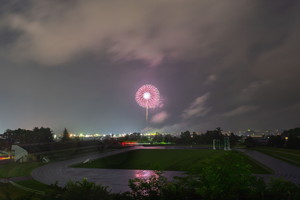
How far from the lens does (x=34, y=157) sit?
41.8 metres

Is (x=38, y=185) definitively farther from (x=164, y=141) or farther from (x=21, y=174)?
(x=164, y=141)

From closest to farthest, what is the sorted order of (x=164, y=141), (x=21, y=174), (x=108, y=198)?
(x=108, y=198) < (x=21, y=174) < (x=164, y=141)

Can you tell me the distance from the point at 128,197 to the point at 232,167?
305 cm

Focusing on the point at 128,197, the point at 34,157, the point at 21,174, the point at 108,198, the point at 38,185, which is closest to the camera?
the point at 108,198

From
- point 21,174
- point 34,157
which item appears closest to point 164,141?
point 34,157

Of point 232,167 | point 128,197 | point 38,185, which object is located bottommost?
point 38,185

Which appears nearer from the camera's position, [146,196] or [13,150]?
[146,196]

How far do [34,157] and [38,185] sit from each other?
20.1 meters

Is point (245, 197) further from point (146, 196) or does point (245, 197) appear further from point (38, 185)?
point (38, 185)

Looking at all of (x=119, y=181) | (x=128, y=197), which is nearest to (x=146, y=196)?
(x=128, y=197)

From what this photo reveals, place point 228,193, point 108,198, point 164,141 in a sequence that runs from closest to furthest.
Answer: point 108,198 < point 228,193 < point 164,141

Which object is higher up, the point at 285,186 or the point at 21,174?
the point at 285,186

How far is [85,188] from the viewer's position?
7016 millimetres

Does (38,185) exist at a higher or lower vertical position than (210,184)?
lower
